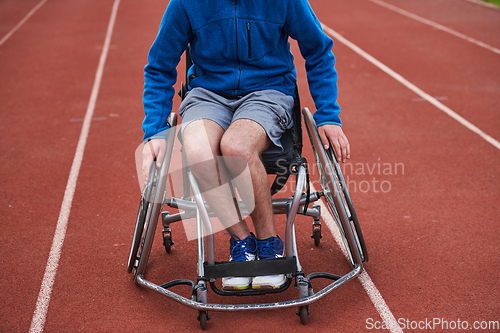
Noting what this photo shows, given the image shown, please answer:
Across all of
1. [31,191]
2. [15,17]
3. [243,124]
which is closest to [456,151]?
[243,124]

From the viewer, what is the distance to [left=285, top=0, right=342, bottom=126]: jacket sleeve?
2042mm

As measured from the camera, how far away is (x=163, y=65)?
207 cm

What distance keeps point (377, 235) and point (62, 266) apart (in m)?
1.74

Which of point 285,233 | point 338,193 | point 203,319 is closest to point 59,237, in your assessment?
point 203,319

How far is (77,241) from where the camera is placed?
2.62 m

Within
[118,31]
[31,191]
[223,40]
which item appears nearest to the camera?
[223,40]

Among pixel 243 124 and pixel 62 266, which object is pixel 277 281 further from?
A: pixel 62 266

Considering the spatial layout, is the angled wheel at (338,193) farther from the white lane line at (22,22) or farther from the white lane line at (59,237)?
the white lane line at (22,22)

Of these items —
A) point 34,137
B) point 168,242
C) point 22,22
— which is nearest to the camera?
point 168,242

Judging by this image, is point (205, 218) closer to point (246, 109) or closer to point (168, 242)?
point (246, 109)

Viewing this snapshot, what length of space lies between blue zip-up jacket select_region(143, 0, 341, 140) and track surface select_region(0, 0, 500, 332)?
823mm

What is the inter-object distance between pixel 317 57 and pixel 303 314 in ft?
3.77

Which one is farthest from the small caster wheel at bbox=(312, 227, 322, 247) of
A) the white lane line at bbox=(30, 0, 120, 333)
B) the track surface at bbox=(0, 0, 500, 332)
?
the white lane line at bbox=(30, 0, 120, 333)

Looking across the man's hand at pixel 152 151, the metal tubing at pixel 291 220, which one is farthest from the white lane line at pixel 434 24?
the man's hand at pixel 152 151
